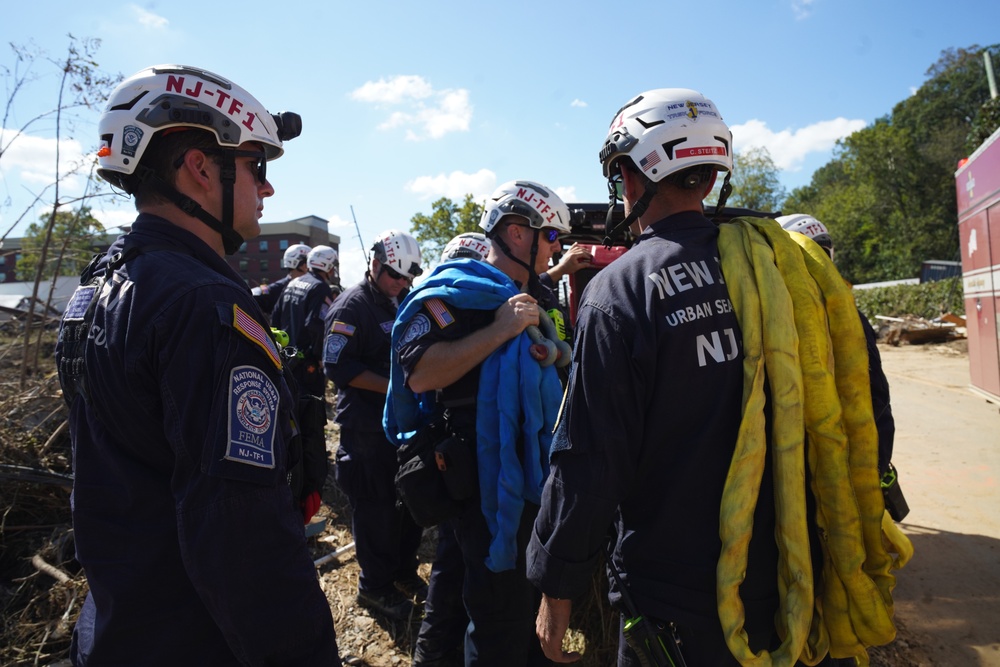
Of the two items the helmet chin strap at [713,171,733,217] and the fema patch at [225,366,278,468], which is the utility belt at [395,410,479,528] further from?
the helmet chin strap at [713,171,733,217]

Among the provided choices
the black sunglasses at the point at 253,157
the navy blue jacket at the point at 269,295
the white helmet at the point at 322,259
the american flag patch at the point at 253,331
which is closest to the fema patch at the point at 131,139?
the black sunglasses at the point at 253,157

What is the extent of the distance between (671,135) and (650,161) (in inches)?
4.1

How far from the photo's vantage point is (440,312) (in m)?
2.88

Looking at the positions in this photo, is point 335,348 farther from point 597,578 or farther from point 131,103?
point 131,103

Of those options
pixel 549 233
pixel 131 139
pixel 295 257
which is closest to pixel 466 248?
pixel 549 233

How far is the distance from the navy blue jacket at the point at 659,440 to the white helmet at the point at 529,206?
5.24ft

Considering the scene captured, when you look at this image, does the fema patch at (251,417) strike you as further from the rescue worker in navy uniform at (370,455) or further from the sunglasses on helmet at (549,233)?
the rescue worker in navy uniform at (370,455)

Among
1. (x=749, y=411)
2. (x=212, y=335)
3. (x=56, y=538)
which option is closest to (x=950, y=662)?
(x=749, y=411)

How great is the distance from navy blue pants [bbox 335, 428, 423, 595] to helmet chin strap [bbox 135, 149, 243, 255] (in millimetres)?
2831

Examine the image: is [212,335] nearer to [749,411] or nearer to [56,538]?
[749,411]

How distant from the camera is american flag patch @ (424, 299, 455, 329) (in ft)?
9.38

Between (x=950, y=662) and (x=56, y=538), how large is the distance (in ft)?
19.7

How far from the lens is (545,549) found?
180 centimetres

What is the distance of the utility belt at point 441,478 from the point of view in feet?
8.93
